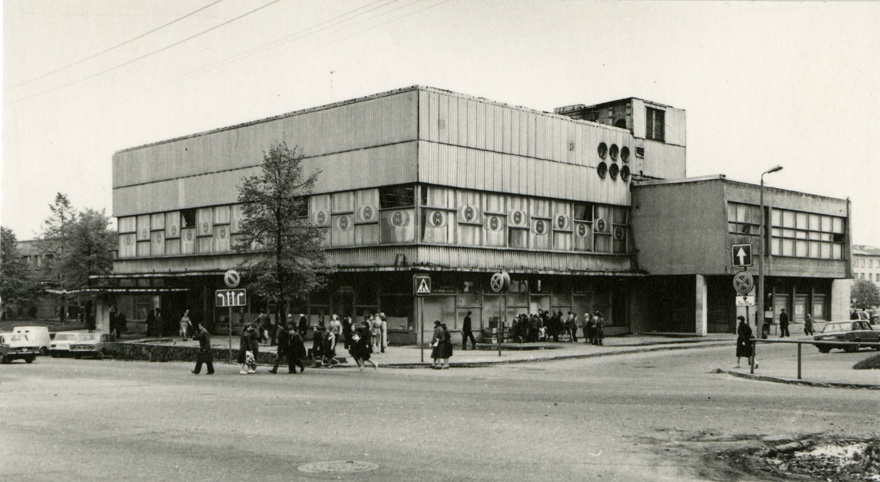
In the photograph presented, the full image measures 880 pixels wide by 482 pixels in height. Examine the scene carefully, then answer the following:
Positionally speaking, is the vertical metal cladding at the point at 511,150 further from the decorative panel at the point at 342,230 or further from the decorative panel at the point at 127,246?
the decorative panel at the point at 127,246

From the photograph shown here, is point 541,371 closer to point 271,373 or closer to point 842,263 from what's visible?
point 271,373

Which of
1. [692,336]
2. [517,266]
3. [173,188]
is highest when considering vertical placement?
[173,188]

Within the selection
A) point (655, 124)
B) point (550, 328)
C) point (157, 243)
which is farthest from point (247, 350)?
point (655, 124)

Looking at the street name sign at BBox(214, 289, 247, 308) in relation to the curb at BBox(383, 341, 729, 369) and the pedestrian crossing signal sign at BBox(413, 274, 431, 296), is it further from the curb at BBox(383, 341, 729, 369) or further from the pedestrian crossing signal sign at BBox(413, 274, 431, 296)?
the pedestrian crossing signal sign at BBox(413, 274, 431, 296)

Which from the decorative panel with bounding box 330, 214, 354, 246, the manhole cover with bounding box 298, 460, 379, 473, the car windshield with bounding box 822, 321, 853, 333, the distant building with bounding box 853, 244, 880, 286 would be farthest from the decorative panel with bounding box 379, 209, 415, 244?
the distant building with bounding box 853, 244, 880, 286

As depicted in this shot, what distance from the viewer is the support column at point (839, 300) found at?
188 feet

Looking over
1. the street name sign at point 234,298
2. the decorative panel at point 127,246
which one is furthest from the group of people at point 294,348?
the decorative panel at point 127,246

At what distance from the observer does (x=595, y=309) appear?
156ft

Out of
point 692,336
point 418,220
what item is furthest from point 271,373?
point 692,336

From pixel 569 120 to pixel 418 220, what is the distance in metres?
12.1

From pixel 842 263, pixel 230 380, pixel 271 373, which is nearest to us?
pixel 230 380

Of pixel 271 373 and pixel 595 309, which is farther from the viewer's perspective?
pixel 595 309

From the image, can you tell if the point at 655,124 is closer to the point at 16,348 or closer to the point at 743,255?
the point at 743,255

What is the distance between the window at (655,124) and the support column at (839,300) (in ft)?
53.2
